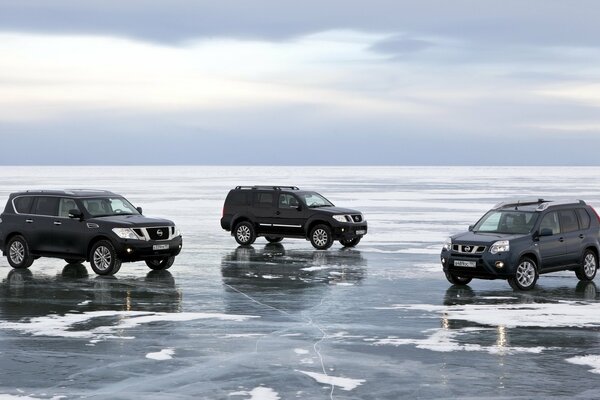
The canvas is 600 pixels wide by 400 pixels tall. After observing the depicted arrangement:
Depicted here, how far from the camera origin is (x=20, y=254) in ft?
71.7

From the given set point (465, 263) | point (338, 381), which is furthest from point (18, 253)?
point (338, 381)

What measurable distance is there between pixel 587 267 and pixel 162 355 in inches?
447

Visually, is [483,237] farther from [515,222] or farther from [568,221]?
[568,221]

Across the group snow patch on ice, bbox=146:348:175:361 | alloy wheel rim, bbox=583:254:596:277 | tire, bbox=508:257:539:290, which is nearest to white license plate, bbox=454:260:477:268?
tire, bbox=508:257:539:290

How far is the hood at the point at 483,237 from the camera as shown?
58.9ft

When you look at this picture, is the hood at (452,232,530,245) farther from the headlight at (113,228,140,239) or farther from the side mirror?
the side mirror

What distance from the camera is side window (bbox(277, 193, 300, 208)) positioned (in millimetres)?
27859

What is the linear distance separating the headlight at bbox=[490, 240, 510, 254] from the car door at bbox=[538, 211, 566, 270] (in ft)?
3.05

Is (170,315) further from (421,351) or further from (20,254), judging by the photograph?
(20,254)

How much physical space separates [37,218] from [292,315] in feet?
31.1

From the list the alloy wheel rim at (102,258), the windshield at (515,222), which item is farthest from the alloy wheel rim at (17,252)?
the windshield at (515,222)

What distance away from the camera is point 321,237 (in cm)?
2697

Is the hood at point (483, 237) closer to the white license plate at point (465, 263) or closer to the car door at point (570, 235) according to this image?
the white license plate at point (465, 263)

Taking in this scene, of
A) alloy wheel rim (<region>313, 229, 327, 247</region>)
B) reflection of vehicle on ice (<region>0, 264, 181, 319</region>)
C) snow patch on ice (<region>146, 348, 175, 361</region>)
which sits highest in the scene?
alloy wheel rim (<region>313, 229, 327, 247</region>)
